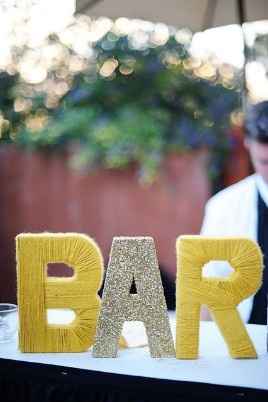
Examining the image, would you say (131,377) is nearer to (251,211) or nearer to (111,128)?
(251,211)

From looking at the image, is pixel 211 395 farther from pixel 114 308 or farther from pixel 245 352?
pixel 114 308

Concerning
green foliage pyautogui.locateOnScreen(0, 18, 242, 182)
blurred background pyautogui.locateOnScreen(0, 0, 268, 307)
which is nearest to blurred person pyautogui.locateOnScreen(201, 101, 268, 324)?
blurred background pyautogui.locateOnScreen(0, 0, 268, 307)

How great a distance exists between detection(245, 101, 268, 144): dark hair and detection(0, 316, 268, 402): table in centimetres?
99

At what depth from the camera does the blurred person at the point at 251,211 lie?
221 centimetres

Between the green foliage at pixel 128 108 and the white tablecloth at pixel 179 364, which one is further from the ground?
the green foliage at pixel 128 108

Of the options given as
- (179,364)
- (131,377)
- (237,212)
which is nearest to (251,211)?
(237,212)

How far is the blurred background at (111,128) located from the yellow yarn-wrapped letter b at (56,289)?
2253 millimetres

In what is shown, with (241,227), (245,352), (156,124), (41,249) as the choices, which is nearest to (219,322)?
(245,352)

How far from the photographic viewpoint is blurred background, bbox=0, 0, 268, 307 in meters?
3.80

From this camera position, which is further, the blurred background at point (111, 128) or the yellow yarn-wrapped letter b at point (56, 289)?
the blurred background at point (111, 128)

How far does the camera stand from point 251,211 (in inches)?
93.2

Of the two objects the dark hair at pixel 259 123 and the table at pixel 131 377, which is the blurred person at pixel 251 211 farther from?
the table at pixel 131 377

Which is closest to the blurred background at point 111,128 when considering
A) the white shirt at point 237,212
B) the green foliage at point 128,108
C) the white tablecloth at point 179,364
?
the green foliage at point 128,108

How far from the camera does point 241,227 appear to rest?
7.72 feet
